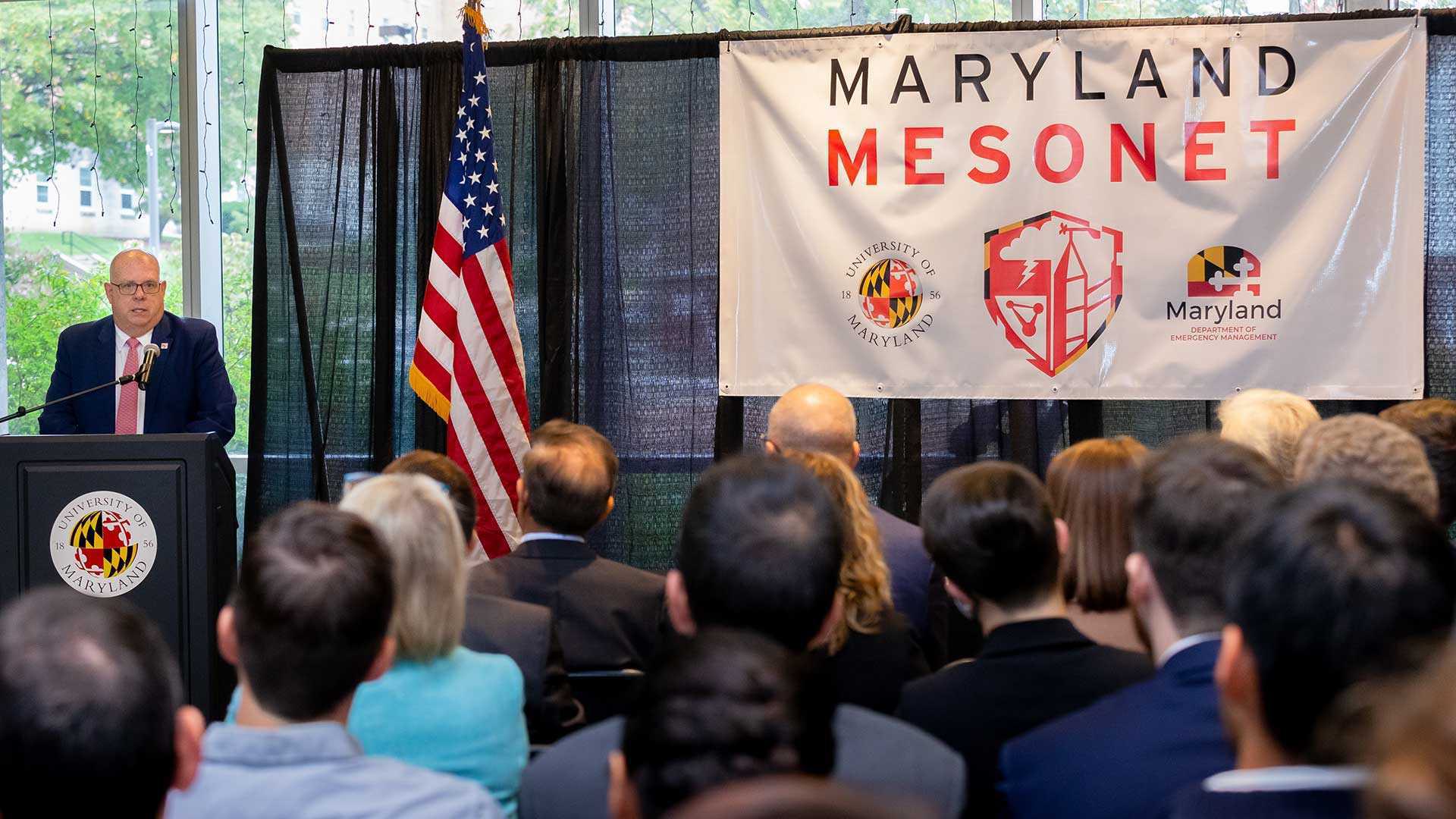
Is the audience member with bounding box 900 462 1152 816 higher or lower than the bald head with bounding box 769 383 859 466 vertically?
lower

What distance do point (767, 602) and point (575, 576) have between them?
1057 millimetres

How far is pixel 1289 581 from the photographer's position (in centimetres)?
108

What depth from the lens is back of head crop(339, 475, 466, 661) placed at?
1757 millimetres

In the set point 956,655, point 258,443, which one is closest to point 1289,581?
point 956,655

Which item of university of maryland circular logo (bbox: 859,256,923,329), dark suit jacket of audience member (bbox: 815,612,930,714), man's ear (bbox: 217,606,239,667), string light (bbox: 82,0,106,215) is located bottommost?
dark suit jacket of audience member (bbox: 815,612,930,714)

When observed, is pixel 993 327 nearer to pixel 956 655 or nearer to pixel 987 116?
pixel 987 116

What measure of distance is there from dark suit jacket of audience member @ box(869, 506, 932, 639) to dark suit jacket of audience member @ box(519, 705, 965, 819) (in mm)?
1293

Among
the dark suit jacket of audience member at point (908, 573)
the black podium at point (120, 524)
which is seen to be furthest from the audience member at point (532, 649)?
the black podium at point (120, 524)

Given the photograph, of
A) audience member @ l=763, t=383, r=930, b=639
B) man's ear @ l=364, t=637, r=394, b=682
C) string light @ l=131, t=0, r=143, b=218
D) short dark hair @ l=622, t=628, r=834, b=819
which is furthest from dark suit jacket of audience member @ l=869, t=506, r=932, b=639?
string light @ l=131, t=0, r=143, b=218

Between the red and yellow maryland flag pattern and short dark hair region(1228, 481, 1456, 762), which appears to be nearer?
short dark hair region(1228, 481, 1456, 762)

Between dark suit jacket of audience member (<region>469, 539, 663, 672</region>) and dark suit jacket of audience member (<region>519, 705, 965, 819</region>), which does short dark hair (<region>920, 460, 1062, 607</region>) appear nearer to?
dark suit jacket of audience member (<region>519, 705, 965, 819</region>)

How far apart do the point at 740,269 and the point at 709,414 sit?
561 mm

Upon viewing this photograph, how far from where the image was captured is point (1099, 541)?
85.4 inches

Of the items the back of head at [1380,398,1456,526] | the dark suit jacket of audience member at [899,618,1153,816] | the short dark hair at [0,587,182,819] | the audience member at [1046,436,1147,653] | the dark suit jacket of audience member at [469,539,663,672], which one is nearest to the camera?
the short dark hair at [0,587,182,819]
